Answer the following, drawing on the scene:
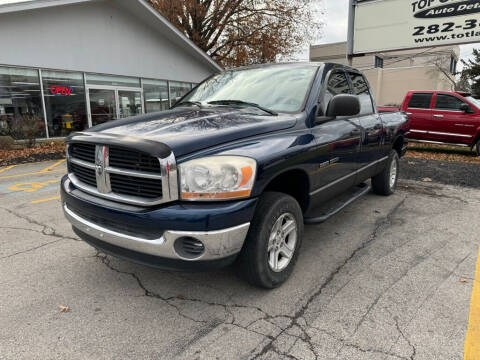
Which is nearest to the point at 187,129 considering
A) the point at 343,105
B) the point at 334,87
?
the point at 343,105

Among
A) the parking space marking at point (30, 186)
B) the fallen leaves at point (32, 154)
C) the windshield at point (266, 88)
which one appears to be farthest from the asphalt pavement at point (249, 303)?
the fallen leaves at point (32, 154)

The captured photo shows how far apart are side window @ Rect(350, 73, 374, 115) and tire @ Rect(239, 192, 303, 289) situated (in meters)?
2.26

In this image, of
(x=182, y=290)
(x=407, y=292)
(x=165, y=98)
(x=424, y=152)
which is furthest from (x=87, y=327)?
(x=165, y=98)

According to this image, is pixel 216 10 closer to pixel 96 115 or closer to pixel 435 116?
pixel 96 115

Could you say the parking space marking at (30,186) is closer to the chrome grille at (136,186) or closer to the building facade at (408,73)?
the chrome grille at (136,186)

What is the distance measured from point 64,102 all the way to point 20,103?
60.1 inches

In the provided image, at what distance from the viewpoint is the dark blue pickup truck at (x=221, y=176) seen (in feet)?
7.36

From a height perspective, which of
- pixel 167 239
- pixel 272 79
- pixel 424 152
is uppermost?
pixel 272 79

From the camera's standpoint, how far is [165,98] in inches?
671

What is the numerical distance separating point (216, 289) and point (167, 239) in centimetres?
87

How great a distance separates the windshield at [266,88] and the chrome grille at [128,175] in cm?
148

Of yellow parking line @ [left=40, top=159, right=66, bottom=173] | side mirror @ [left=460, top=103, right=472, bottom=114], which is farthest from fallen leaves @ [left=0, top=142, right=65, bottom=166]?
side mirror @ [left=460, top=103, right=472, bottom=114]

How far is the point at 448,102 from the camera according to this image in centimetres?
1020

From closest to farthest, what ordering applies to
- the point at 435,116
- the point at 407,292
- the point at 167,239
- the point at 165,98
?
the point at 167,239 < the point at 407,292 < the point at 435,116 < the point at 165,98
